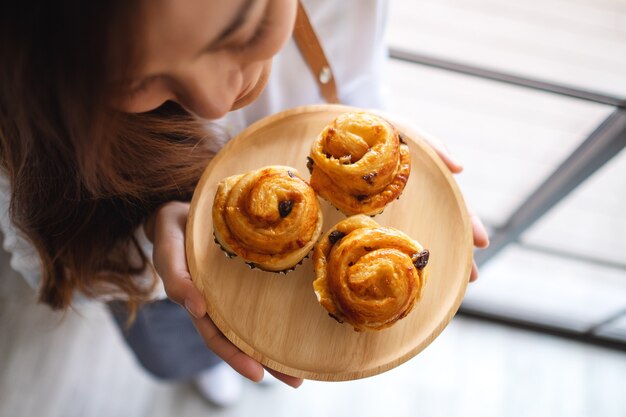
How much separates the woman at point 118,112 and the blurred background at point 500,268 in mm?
383

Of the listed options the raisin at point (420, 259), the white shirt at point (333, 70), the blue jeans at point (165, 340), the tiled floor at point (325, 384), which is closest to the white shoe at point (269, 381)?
the tiled floor at point (325, 384)

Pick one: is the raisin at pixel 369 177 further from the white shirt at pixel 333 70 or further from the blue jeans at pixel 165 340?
the blue jeans at pixel 165 340

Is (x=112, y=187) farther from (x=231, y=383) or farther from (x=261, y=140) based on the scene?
(x=231, y=383)

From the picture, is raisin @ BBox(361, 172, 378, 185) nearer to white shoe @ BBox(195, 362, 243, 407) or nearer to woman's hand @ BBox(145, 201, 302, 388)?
woman's hand @ BBox(145, 201, 302, 388)

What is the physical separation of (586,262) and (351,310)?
130 cm

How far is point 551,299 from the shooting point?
1886 millimetres

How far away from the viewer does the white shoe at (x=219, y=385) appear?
5.64 ft

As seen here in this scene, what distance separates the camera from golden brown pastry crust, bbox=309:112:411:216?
82cm

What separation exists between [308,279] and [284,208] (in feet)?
0.46

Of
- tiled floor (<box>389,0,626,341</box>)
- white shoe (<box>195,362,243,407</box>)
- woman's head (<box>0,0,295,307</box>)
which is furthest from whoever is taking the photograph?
white shoe (<box>195,362,243,407</box>)

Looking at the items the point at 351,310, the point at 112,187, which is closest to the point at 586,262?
the point at 351,310

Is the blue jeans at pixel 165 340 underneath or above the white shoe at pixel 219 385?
above

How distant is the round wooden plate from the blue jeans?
17.1 inches

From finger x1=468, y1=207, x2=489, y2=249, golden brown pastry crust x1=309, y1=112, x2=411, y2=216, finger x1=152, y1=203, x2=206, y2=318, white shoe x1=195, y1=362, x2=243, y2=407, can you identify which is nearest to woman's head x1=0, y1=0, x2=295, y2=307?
finger x1=152, y1=203, x2=206, y2=318
